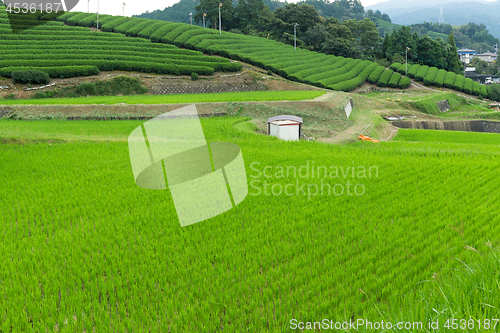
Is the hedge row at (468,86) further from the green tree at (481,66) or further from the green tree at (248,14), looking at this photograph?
the green tree at (481,66)

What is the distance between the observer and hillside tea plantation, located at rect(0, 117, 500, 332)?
337cm

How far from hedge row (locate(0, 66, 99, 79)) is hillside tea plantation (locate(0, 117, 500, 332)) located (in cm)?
2268

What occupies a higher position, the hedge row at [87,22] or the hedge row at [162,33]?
the hedge row at [87,22]

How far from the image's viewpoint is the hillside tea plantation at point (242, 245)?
11.0ft

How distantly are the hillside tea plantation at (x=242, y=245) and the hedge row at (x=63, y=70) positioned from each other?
2268 centimetres

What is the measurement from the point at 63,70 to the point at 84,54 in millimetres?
4404

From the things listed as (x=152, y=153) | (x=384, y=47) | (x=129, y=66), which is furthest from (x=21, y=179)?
(x=384, y=47)

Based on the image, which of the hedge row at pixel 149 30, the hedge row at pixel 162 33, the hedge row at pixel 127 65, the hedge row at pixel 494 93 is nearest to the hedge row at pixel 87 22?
the hedge row at pixel 149 30

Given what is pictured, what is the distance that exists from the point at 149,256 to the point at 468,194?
5.62 meters

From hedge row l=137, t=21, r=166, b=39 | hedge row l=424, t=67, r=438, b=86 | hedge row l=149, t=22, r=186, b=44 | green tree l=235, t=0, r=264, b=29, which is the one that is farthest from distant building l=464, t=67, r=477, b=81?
hedge row l=137, t=21, r=166, b=39

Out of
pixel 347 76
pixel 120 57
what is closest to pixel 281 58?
pixel 347 76

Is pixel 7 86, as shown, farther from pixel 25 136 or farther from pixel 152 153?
pixel 152 153

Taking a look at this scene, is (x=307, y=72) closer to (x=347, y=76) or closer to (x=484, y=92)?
(x=347, y=76)

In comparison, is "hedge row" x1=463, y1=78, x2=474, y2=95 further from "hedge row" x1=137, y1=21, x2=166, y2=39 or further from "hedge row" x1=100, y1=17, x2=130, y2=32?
"hedge row" x1=100, y1=17, x2=130, y2=32
